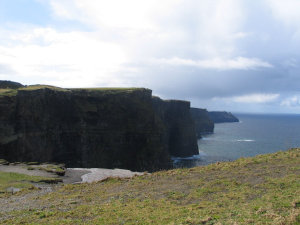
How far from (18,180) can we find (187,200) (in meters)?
24.0

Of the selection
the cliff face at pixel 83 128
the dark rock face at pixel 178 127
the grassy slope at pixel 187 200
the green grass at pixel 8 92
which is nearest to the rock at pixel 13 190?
the grassy slope at pixel 187 200

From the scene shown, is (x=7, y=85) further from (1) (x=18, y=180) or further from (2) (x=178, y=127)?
(1) (x=18, y=180)

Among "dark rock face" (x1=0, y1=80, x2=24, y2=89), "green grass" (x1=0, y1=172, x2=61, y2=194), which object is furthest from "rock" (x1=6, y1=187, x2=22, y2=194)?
"dark rock face" (x1=0, y1=80, x2=24, y2=89)

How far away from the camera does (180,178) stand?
27.8 metres

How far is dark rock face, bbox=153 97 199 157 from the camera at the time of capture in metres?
120

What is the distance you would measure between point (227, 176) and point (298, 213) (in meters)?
13.6

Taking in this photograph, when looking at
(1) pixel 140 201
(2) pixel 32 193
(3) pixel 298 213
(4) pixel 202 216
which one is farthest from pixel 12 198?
(3) pixel 298 213

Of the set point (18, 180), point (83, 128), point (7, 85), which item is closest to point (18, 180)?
point (18, 180)

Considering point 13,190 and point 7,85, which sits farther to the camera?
point 7,85

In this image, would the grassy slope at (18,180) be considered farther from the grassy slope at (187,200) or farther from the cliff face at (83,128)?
the cliff face at (83,128)

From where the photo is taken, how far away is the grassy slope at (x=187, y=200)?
14.6 metres

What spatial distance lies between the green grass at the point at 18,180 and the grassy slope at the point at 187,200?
7.40m

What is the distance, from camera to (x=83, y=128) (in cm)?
8588

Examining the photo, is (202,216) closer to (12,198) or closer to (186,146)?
(12,198)
